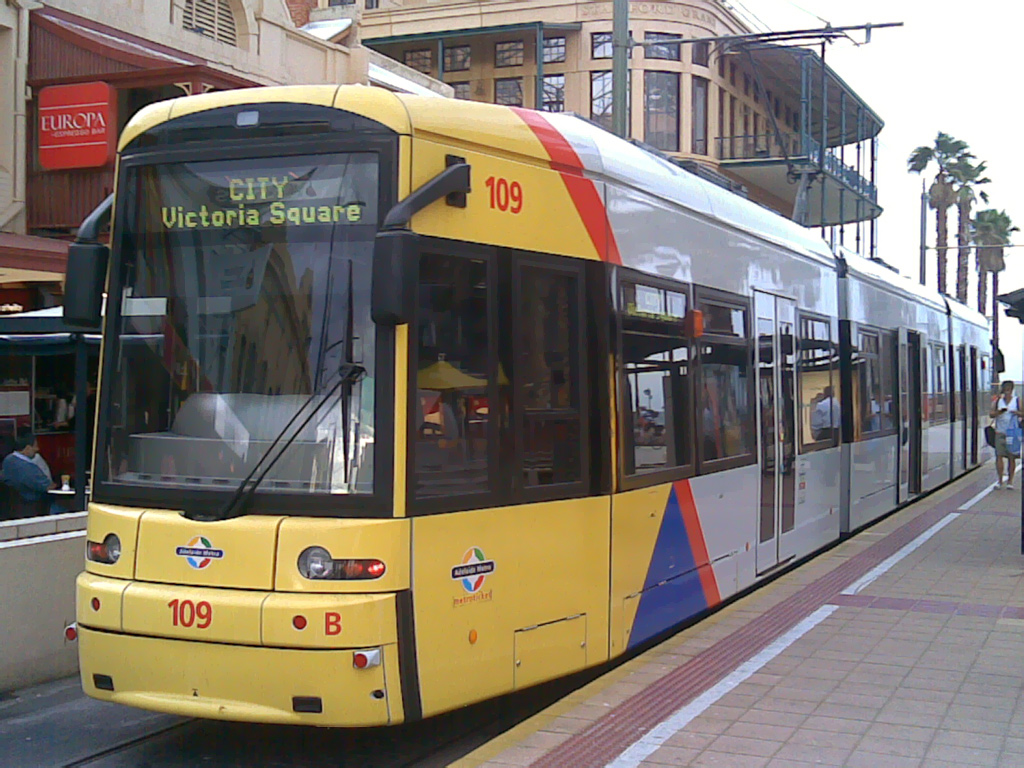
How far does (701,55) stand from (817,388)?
36.3 meters

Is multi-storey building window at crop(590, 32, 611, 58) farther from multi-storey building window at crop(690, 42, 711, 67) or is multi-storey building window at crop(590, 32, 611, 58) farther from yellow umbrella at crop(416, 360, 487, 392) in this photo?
yellow umbrella at crop(416, 360, 487, 392)

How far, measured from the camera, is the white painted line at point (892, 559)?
416 inches

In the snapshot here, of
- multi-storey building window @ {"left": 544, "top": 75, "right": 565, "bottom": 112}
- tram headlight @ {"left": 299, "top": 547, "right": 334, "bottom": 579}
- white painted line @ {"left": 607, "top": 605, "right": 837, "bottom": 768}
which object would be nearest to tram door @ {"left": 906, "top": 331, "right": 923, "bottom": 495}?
white painted line @ {"left": 607, "top": 605, "right": 837, "bottom": 768}

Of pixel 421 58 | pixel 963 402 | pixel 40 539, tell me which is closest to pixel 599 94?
pixel 421 58

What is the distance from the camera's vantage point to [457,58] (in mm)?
50000

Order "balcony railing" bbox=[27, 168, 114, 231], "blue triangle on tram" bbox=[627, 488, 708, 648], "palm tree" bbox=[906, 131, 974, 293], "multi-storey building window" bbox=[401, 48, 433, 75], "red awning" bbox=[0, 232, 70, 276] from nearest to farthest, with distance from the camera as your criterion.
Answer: "blue triangle on tram" bbox=[627, 488, 708, 648], "red awning" bbox=[0, 232, 70, 276], "balcony railing" bbox=[27, 168, 114, 231], "multi-storey building window" bbox=[401, 48, 433, 75], "palm tree" bbox=[906, 131, 974, 293]

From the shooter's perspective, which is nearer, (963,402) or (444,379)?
(444,379)

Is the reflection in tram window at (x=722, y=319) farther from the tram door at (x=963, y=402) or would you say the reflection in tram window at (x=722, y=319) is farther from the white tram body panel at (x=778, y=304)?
the tram door at (x=963, y=402)

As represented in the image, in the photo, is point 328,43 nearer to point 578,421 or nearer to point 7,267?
point 7,267

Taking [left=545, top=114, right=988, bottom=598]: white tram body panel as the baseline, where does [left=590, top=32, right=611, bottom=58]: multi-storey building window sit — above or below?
above

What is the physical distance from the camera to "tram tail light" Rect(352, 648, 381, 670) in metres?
5.66

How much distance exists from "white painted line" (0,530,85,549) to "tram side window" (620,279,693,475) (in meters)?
3.90

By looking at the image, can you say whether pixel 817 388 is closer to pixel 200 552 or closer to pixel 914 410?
pixel 914 410

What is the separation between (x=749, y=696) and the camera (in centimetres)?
678
